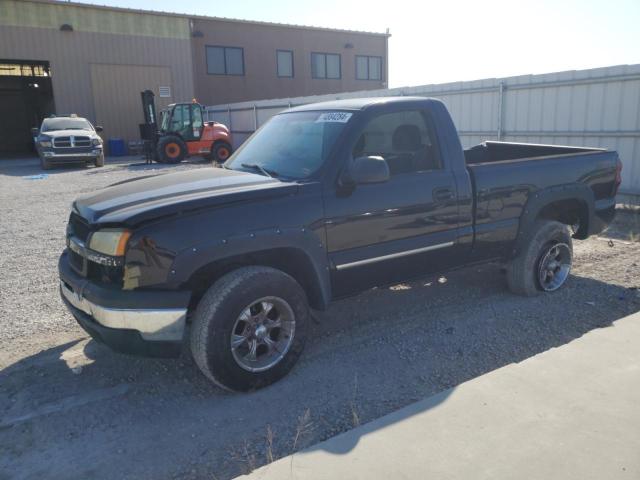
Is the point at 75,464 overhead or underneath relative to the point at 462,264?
underneath

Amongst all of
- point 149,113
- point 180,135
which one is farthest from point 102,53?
point 180,135

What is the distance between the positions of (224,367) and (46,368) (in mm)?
1568

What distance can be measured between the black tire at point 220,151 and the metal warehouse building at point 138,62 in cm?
944

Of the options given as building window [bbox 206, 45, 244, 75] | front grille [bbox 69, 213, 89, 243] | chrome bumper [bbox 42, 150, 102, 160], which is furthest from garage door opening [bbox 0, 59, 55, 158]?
front grille [bbox 69, 213, 89, 243]

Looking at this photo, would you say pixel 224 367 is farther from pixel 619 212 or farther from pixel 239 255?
pixel 619 212

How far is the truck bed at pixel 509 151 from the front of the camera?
620 centimetres

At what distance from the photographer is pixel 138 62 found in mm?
29312

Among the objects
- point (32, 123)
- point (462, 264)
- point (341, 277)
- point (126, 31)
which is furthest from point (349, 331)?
point (32, 123)

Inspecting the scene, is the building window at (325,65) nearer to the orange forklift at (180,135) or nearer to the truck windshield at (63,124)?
the orange forklift at (180,135)

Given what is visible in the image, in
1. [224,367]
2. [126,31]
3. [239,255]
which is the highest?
[126,31]

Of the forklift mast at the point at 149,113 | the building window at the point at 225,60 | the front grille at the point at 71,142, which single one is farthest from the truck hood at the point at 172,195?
the building window at the point at 225,60

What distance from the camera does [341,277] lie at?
13.3 ft

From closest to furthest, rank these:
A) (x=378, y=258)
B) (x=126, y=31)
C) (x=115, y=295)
Result: (x=115, y=295)
(x=378, y=258)
(x=126, y=31)

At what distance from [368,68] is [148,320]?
131 ft
